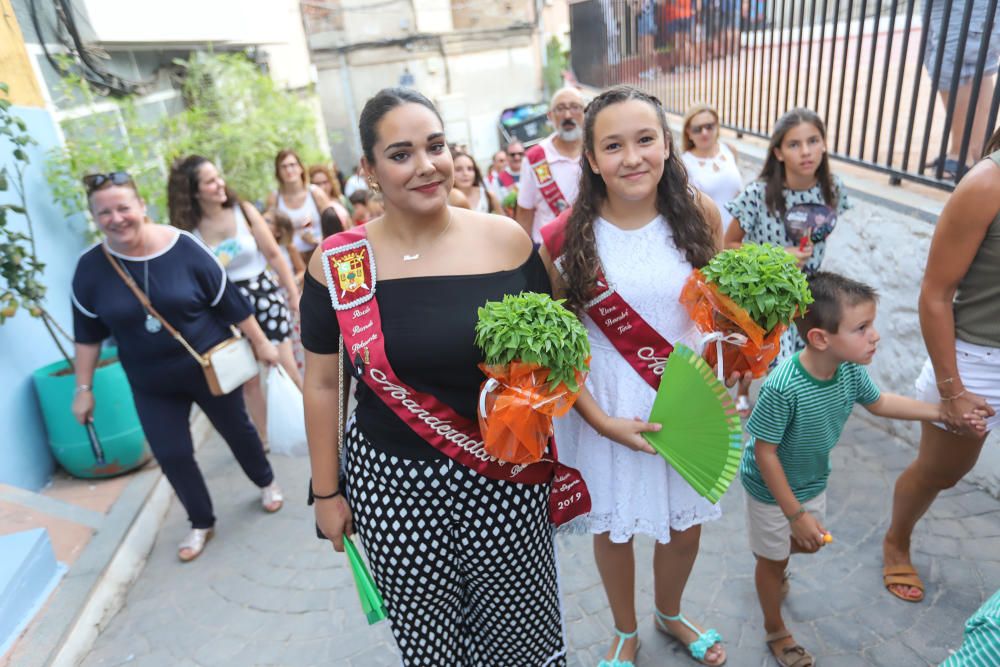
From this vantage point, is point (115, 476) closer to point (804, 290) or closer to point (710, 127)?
point (804, 290)

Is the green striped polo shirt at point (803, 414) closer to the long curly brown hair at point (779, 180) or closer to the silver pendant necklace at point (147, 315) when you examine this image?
the long curly brown hair at point (779, 180)

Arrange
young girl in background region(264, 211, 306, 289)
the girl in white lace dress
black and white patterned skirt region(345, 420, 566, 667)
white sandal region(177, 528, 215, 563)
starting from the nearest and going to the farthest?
black and white patterned skirt region(345, 420, 566, 667), the girl in white lace dress, white sandal region(177, 528, 215, 563), young girl in background region(264, 211, 306, 289)

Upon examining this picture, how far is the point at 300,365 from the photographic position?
225 inches

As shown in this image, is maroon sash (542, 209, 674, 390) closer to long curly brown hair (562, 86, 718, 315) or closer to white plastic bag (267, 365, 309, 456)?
long curly brown hair (562, 86, 718, 315)

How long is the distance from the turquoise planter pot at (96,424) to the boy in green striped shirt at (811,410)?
3712mm

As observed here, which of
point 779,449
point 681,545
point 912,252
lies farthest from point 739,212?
point 681,545

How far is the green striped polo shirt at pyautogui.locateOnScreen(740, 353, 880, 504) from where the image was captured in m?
2.17

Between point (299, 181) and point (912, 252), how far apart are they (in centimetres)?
485

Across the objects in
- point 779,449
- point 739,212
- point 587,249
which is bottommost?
point 779,449

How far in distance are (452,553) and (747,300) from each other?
1132 mm

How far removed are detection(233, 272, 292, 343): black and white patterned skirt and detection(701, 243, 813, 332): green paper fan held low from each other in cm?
328

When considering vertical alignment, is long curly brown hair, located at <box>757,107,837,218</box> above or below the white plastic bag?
above

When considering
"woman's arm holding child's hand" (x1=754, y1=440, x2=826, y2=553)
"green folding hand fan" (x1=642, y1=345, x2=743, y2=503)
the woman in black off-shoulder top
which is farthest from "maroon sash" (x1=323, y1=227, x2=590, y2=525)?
"woman's arm holding child's hand" (x1=754, y1=440, x2=826, y2=553)

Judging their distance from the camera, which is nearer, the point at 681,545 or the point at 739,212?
the point at 681,545
